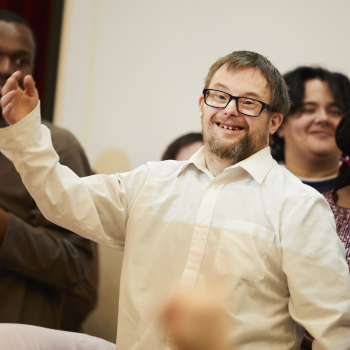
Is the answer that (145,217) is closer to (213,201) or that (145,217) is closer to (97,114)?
(213,201)

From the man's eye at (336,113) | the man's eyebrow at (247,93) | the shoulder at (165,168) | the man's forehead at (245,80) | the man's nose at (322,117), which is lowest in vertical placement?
the shoulder at (165,168)

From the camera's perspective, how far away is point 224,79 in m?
1.32

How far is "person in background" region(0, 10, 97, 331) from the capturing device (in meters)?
1.50

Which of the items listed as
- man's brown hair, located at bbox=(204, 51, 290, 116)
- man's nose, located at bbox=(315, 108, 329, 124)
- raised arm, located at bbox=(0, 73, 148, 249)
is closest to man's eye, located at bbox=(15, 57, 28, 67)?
raised arm, located at bbox=(0, 73, 148, 249)

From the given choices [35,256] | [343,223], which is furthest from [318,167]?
[35,256]

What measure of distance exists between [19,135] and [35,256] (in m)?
0.56

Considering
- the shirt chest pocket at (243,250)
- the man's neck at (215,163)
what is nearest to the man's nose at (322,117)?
the man's neck at (215,163)

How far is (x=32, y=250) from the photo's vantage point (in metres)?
1.50

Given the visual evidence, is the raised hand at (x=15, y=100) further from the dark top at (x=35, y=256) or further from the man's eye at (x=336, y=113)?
the man's eye at (x=336, y=113)

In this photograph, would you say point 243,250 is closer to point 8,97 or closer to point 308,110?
point 8,97

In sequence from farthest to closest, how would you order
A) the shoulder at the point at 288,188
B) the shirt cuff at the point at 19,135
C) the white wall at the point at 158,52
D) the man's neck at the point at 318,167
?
the white wall at the point at 158,52
the man's neck at the point at 318,167
the shoulder at the point at 288,188
the shirt cuff at the point at 19,135

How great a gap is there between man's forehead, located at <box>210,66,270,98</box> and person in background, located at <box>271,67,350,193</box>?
0.55 m

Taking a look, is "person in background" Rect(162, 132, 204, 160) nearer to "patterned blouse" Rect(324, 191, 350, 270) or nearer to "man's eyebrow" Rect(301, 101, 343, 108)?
"man's eyebrow" Rect(301, 101, 343, 108)

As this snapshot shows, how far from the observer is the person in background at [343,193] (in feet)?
4.73
